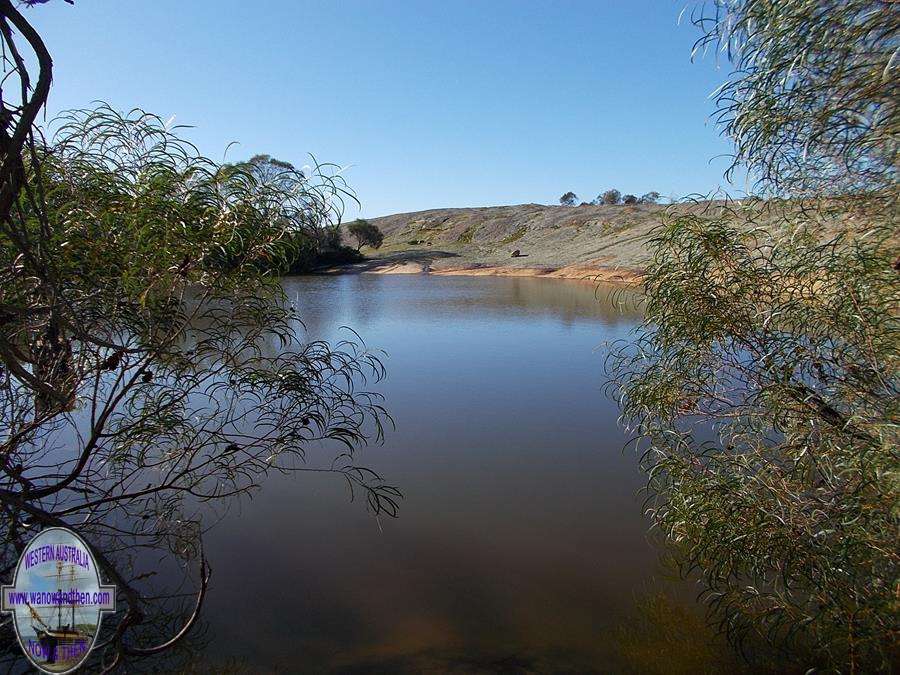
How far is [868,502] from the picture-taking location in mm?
2521

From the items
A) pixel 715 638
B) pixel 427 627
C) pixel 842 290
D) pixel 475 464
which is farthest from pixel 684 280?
pixel 475 464

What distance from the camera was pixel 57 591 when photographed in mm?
1847

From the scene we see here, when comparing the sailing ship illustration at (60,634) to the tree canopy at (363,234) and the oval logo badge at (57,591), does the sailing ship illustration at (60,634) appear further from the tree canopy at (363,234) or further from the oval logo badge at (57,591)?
the tree canopy at (363,234)

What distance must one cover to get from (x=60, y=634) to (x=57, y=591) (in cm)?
20

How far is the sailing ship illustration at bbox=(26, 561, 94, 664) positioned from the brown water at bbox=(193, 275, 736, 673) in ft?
4.04

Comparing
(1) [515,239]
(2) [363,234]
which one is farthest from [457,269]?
(2) [363,234]

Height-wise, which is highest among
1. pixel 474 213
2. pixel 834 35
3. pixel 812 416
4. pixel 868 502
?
pixel 474 213

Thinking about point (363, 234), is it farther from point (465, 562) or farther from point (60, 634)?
point (60, 634)

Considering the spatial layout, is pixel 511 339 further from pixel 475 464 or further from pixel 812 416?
pixel 812 416

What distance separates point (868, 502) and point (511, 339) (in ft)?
32.8

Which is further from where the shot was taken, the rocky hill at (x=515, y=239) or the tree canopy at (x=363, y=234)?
the tree canopy at (x=363, y=234)

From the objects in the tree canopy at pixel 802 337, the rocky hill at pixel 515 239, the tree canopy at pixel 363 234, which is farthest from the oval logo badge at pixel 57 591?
the tree canopy at pixel 363 234

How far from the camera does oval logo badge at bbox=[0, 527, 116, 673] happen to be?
1817mm

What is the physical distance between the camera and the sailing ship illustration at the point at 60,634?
184 cm
